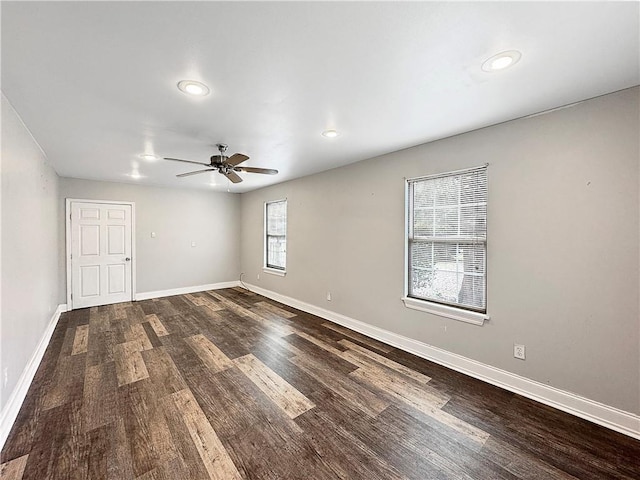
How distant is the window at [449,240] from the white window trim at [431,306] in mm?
15

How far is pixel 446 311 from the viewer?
9.81ft

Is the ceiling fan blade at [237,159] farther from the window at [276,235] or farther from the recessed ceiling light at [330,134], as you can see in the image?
the window at [276,235]

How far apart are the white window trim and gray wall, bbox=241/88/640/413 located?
2.3 inches

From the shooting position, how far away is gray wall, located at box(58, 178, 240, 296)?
539cm

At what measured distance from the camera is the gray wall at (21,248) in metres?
2.06

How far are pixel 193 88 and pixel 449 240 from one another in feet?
9.05

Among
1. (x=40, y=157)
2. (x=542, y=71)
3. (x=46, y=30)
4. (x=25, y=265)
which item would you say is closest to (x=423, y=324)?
(x=542, y=71)

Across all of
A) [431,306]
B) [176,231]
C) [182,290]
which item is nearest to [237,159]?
[431,306]

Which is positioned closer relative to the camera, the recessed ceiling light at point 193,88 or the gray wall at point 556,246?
the recessed ceiling light at point 193,88

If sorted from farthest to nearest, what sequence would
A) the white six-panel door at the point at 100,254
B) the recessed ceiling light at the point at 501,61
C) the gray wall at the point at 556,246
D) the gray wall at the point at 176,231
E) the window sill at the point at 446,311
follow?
the gray wall at the point at 176,231 → the white six-panel door at the point at 100,254 → the window sill at the point at 446,311 → the gray wall at the point at 556,246 → the recessed ceiling light at the point at 501,61

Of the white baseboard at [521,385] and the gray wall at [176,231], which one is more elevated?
the gray wall at [176,231]

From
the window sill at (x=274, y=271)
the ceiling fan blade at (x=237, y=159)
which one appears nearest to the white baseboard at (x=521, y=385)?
the window sill at (x=274, y=271)

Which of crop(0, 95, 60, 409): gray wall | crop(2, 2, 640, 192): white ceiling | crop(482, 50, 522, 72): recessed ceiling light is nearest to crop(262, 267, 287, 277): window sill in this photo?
crop(2, 2, 640, 192): white ceiling

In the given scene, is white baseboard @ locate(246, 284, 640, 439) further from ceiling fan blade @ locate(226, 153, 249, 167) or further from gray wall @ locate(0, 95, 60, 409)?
gray wall @ locate(0, 95, 60, 409)
